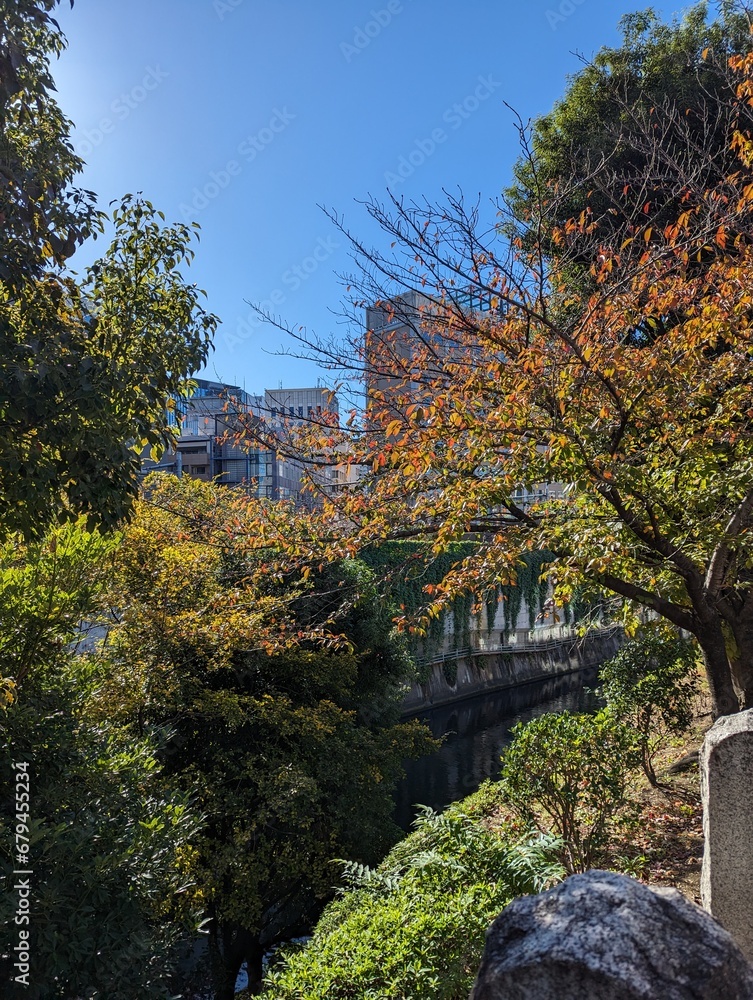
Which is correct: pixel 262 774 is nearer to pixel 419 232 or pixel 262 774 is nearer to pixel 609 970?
pixel 419 232

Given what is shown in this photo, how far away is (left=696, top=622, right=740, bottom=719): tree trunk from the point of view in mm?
6520

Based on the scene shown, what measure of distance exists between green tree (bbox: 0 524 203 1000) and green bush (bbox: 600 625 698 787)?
661 cm

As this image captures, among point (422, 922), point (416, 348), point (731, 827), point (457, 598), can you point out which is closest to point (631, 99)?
point (416, 348)

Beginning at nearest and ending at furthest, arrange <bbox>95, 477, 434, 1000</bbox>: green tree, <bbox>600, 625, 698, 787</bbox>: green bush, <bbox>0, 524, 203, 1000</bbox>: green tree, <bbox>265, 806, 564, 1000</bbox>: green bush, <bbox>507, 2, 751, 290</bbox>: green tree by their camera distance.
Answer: <bbox>265, 806, 564, 1000</bbox>: green bush < <bbox>0, 524, 203, 1000</bbox>: green tree < <bbox>95, 477, 434, 1000</bbox>: green tree < <bbox>600, 625, 698, 787</bbox>: green bush < <bbox>507, 2, 751, 290</bbox>: green tree

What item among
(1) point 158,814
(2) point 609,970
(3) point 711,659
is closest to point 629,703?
(3) point 711,659

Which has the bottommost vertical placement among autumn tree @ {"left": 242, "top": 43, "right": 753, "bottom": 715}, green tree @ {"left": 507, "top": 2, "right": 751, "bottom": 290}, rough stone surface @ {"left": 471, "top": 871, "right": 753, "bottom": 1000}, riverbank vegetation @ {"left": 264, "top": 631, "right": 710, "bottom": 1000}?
riverbank vegetation @ {"left": 264, "top": 631, "right": 710, "bottom": 1000}

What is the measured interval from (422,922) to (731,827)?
175 cm

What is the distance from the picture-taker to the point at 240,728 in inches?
387

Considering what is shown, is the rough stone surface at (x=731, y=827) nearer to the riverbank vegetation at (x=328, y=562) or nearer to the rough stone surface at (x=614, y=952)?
the riverbank vegetation at (x=328, y=562)

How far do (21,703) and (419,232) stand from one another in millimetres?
4850

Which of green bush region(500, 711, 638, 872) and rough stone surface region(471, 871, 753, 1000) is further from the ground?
rough stone surface region(471, 871, 753, 1000)

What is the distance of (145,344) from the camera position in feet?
16.4

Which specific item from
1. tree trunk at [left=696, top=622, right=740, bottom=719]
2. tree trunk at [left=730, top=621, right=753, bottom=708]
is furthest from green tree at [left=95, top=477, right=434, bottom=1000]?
tree trunk at [left=730, top=621, right=753, bottom=708]

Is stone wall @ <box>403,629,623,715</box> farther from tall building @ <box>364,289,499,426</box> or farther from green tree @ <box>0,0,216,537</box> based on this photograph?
green tree @ <box>0,0,216,537</box>
